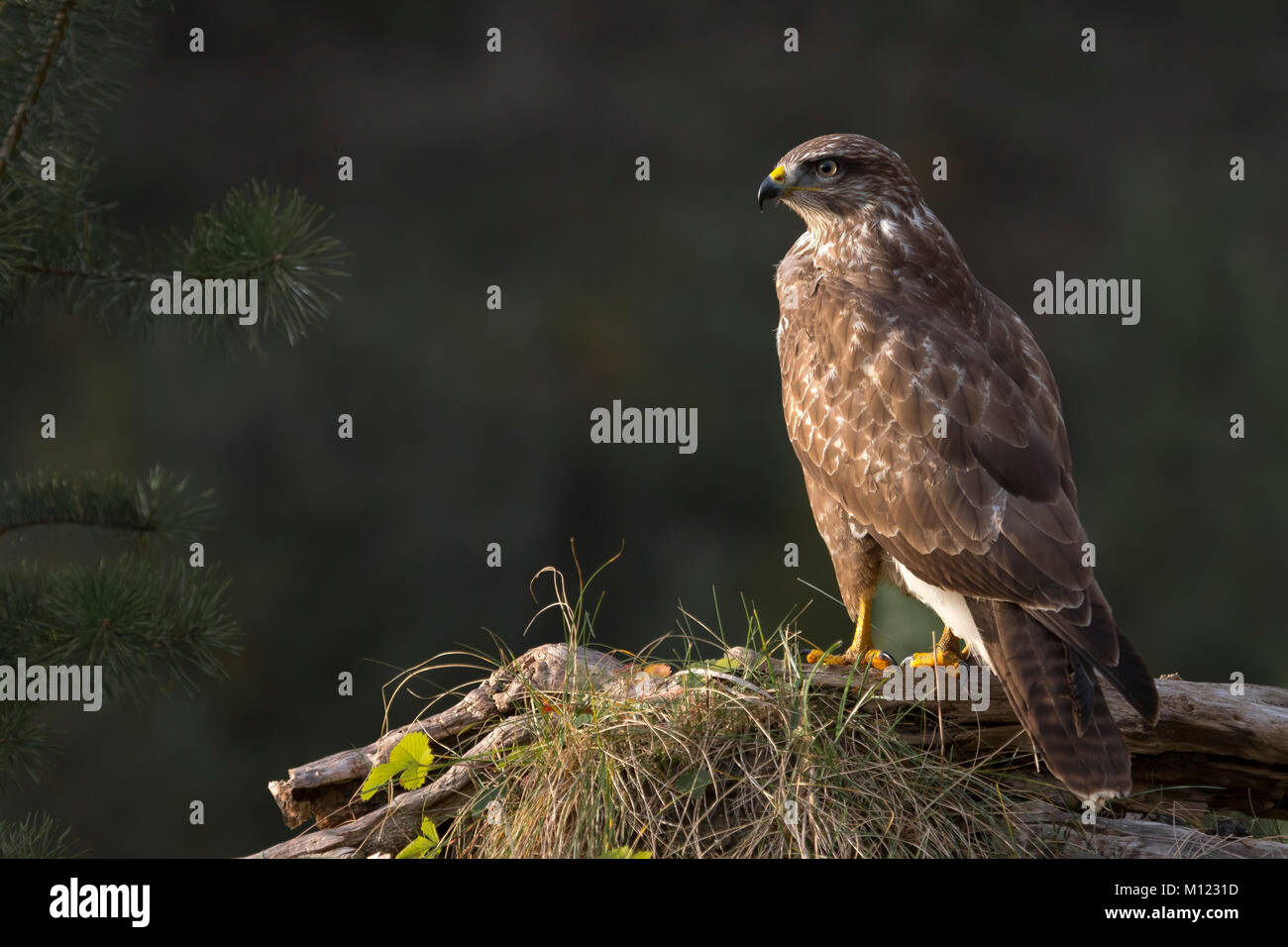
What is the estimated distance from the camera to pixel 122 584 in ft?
6.77

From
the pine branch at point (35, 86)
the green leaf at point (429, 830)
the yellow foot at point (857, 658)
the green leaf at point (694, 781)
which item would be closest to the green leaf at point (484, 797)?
the green leaf at point (429, 830)

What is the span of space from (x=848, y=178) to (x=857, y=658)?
0.91 metres

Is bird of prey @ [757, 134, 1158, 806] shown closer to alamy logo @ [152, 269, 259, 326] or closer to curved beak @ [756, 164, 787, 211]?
curved beak @ [756, 164, 787, 211]

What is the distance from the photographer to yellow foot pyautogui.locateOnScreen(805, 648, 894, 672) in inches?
85.8

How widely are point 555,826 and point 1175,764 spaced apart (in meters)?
1.09

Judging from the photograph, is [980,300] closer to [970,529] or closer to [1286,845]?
[970,529]

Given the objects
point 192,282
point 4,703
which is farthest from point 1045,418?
point 4,703

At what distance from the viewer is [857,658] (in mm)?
2145

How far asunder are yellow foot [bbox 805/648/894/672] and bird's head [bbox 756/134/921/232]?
2.69 feet

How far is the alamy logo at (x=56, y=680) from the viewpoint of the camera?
207 cm
